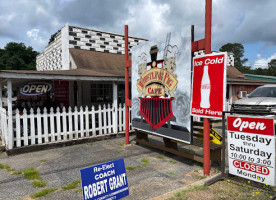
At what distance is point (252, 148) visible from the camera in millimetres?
3258

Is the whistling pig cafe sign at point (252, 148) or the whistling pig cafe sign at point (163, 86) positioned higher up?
the whistling pig cafe sign at point (163, 86)

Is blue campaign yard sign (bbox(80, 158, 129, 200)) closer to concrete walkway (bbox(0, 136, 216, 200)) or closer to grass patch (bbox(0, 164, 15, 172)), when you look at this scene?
concrete walkway (bbox(0, 136, 216, 200))

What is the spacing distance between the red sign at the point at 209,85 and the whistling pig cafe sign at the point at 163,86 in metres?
0.21

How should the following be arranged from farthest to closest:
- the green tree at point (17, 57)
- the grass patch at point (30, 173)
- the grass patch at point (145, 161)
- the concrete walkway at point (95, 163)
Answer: the green tree at point (17, 57) < the grass patch at point (145, 161) < the grass patch at point (30, 173) < the concrete walkway at point (95, 163)

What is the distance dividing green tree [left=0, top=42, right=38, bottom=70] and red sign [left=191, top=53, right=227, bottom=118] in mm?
47655

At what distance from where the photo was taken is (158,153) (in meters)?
6.08

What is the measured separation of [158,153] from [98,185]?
3808 millimetres

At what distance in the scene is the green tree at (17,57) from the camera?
45.5 metres

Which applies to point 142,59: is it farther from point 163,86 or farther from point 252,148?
point 252,148

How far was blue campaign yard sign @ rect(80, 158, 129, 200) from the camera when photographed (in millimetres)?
2404

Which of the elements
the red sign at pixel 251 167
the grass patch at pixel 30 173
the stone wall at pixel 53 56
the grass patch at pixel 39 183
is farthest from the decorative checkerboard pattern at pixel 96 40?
the red sign at pixel 251 167

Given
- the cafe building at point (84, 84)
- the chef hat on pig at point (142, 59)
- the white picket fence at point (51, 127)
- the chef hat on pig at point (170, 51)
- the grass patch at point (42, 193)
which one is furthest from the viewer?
the cafe building at point (84, 84)

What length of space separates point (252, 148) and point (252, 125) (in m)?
0.37

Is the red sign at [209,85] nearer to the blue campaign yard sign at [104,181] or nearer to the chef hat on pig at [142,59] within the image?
the chef hat on pig at [142,59]
